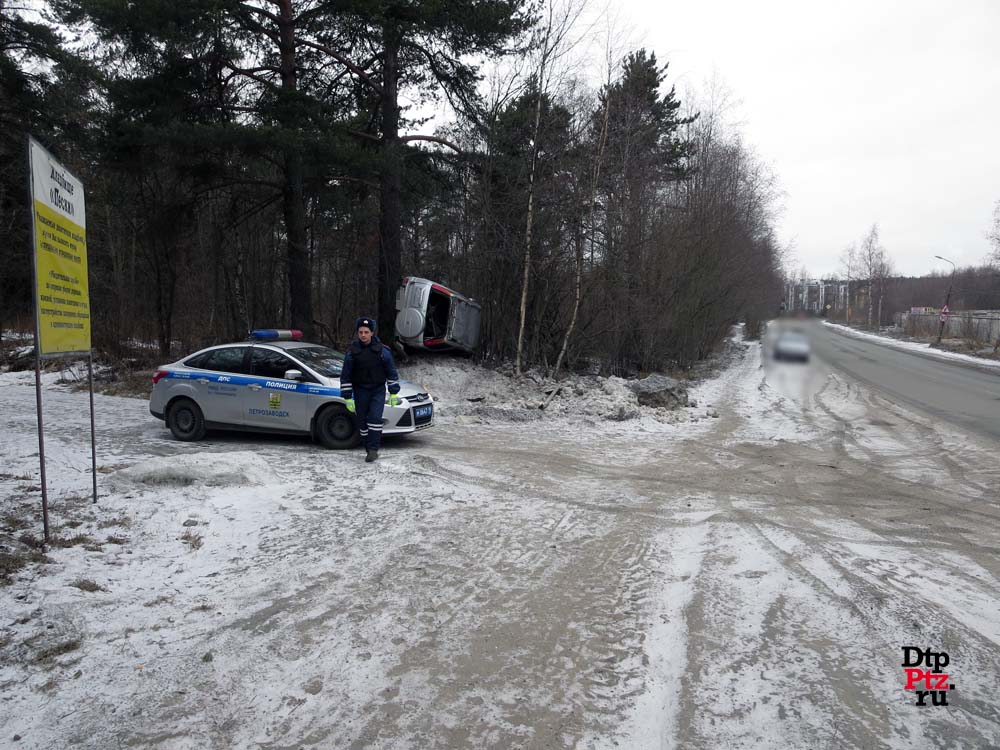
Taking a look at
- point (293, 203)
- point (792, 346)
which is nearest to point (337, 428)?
point (792, 346)

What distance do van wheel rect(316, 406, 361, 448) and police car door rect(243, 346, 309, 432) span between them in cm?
29

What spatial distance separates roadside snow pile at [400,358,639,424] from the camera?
44.0 feet

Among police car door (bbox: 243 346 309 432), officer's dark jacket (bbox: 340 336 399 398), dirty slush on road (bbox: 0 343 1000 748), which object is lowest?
dirty slush on road (bbox: 0 343 1000 748)

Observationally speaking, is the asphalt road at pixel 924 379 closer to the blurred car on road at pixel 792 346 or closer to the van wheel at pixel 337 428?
the blurred car on road at pixel 792 346

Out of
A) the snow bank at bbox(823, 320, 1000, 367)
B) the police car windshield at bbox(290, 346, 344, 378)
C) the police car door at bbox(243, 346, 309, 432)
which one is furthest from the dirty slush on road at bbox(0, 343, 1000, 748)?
the snow bank at bbox(823, 320, 1000, 367)

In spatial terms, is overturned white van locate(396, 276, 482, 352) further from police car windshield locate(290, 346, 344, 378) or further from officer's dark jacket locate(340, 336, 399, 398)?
officer's dark jacket locate(340, 336, 399, 398)

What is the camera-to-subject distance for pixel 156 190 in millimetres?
19969

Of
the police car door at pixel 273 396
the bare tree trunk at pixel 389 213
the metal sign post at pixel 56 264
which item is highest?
the bare tree trunk at pixel 389 213

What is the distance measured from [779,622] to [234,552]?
426 cm

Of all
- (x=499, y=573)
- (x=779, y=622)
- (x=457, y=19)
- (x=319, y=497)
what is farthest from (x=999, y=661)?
(x=457, y=19)

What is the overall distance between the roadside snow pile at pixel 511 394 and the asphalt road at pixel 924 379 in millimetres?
5126

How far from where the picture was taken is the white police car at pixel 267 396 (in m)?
9.61

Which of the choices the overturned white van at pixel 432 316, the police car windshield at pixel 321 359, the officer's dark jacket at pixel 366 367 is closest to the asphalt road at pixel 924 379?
the officer's dark jacket at pixel 366 367

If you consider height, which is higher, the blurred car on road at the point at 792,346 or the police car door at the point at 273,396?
the blurred car on road at the point at 792,346
